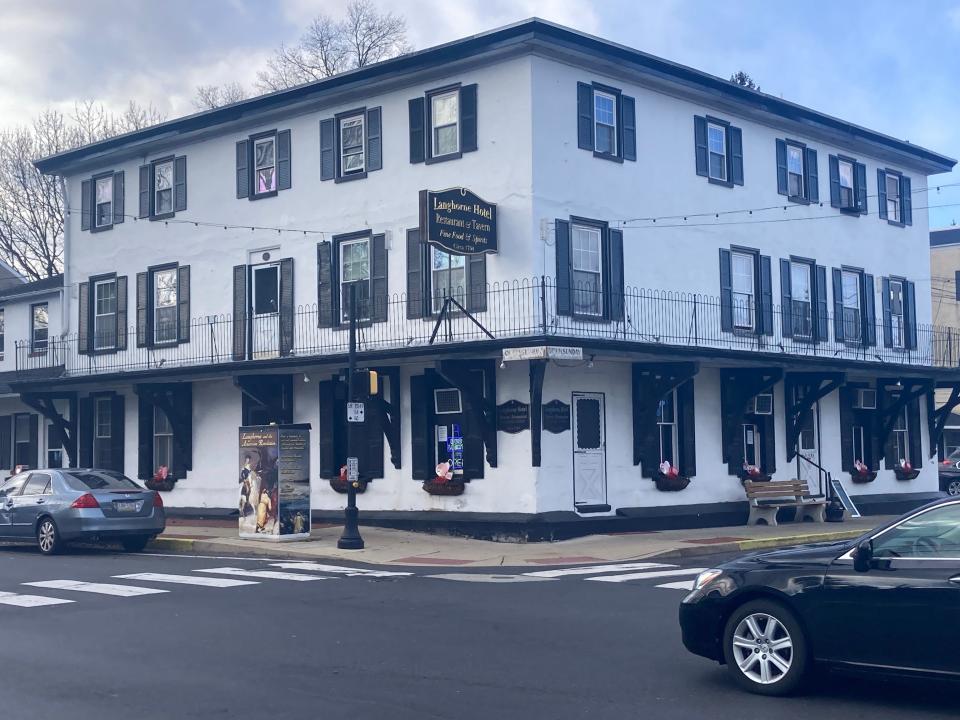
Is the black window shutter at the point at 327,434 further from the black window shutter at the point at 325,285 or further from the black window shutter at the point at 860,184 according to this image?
the black window shutter at the point at 860,184

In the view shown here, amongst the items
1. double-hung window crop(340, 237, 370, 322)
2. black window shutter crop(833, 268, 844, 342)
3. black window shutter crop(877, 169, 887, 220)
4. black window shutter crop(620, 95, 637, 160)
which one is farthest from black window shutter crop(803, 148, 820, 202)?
double-hung window crop(340, 237, 370, 322)

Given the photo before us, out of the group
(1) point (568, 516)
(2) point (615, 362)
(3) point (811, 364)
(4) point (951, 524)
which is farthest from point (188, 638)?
(3) point (811, 364)

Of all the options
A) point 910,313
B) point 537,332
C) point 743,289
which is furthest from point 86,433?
point 910,313

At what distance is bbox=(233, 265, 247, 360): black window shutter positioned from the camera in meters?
27.1

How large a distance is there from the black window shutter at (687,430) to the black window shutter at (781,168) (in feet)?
18.5

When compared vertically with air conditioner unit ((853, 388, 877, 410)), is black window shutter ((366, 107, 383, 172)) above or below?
above

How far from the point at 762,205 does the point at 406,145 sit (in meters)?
8.46

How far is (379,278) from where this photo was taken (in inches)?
969

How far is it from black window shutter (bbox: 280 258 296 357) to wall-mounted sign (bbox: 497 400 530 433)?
5932 millimetres

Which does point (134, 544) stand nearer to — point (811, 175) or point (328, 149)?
point (328, 149)

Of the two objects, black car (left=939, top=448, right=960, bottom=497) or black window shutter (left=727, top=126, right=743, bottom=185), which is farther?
black car (left=939, top=448, right=960, bottom=497)

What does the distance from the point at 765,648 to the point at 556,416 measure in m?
14.1

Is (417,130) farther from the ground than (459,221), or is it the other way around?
(417,130)

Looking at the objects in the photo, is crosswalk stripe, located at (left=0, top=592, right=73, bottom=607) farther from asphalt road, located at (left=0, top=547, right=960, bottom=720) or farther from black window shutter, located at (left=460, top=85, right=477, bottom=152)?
black window shutter, located at (left=460, top=85, right=477, bottom=152)
